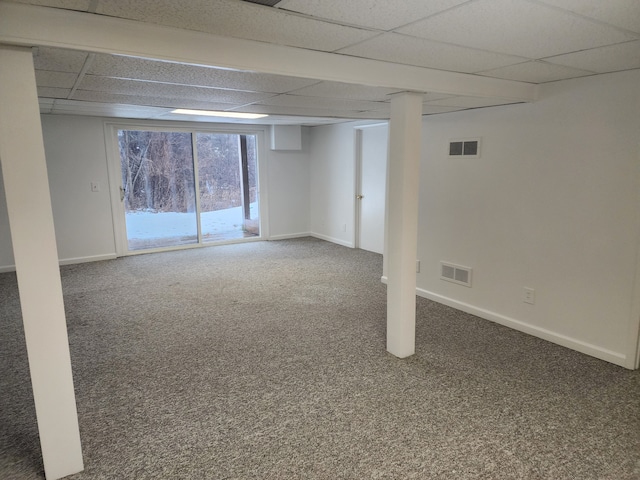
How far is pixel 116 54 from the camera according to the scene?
6.22ft

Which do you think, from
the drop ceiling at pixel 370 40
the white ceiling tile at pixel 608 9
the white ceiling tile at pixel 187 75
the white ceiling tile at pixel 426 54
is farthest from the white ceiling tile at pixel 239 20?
the white ceiling tile at pixel 608 9

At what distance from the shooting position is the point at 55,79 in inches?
109

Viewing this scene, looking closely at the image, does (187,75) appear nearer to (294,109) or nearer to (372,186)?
(294,109)

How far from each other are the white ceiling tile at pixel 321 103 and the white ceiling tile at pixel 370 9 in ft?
5.52

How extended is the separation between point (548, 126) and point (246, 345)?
123 inches

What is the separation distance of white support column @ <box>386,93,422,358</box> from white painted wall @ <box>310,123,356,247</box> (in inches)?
152

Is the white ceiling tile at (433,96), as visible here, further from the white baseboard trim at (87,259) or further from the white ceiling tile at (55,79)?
Result: the white baseboard trim at (87,259)

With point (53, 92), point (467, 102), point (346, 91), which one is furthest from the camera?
point (467, 102)

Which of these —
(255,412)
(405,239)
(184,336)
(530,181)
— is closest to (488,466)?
(255,412)

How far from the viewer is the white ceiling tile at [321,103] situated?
11.7ft

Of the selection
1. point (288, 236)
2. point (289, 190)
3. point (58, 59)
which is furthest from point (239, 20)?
point (288, 236)

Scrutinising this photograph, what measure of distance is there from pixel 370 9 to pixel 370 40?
1.56 feet

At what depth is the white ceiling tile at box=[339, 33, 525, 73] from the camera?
2.18m

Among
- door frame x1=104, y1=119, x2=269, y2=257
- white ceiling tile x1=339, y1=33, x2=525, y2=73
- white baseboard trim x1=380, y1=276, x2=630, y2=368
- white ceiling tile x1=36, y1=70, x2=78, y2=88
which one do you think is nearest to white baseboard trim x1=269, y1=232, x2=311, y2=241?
door frame x1=104, y1=119, x2=269, y2=257
